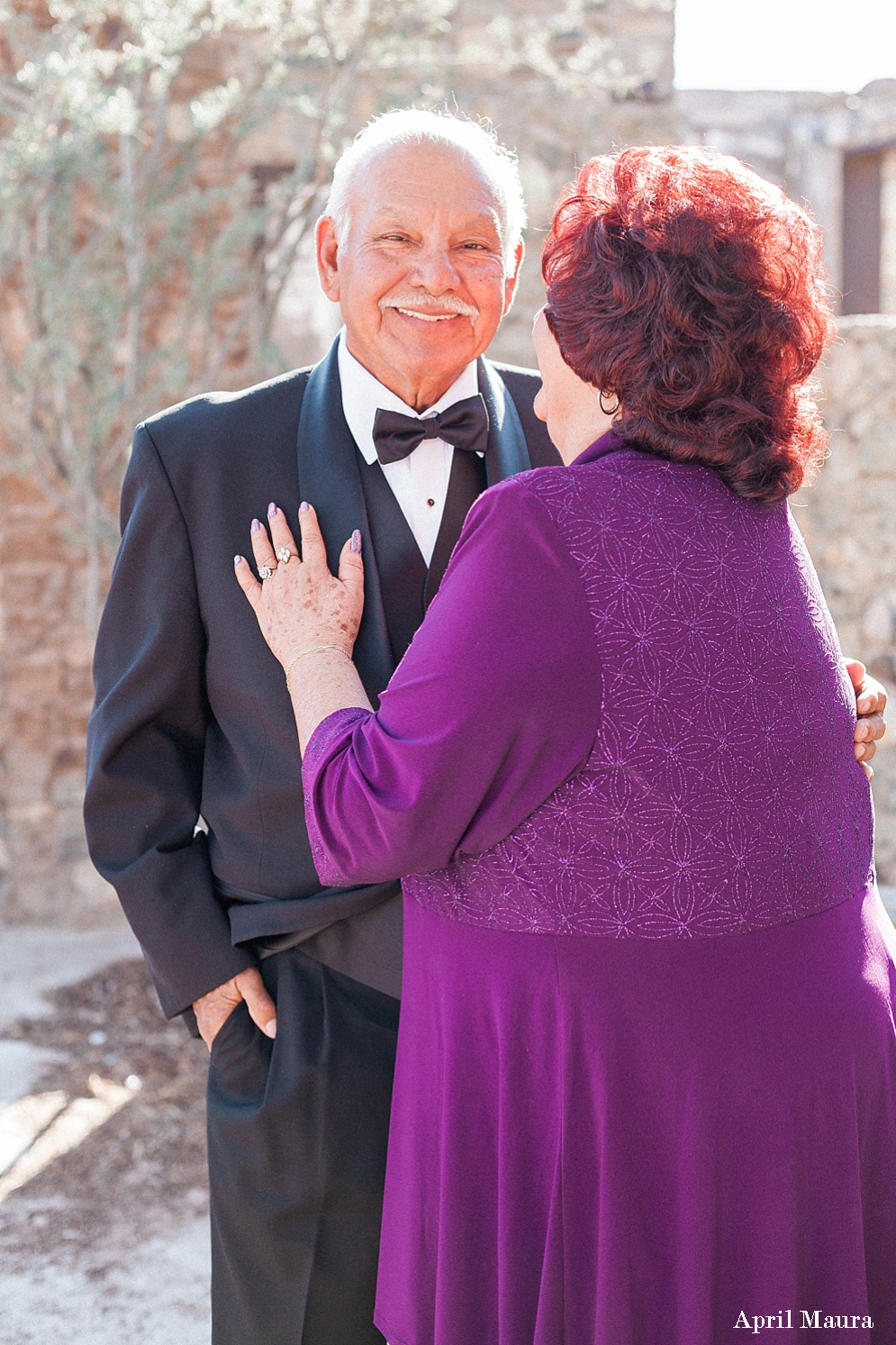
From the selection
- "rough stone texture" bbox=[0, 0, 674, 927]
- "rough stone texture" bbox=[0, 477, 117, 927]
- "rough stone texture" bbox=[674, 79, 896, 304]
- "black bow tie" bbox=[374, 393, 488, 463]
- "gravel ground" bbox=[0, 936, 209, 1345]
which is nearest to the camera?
"black bow tie" bbox=[374, 393, 488, 463]

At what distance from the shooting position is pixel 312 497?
6.15 ft

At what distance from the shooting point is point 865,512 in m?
5.58

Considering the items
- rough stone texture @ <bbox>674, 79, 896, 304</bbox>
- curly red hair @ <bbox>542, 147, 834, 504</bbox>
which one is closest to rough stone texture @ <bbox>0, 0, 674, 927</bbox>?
rough stone texture @ <bbox>674, 79, 896, 304</bbox>

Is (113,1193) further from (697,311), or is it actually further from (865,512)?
(865,512)

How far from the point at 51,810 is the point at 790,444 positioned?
4.27 meters

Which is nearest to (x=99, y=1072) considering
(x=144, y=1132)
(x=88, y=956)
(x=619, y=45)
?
(x=144, y=1132)

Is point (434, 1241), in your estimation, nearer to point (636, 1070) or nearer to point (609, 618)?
point (636, 1070)

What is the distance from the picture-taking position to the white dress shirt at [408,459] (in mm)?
1933

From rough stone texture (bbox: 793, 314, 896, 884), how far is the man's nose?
393 cm

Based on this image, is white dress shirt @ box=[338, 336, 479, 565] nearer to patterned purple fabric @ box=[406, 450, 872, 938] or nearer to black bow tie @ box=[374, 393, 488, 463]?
black bow tie @ box=[374, 393, 488, 463]

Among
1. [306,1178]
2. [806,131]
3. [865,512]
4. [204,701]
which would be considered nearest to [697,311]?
[204,701]

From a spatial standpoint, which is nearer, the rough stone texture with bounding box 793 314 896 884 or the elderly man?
the elderly man

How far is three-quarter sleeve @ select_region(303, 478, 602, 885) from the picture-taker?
4.12 feet

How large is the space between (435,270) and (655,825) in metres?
0.99
